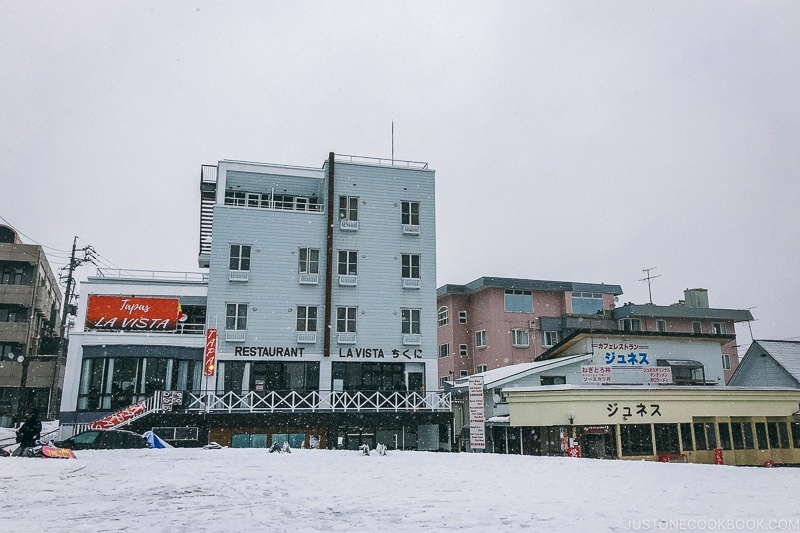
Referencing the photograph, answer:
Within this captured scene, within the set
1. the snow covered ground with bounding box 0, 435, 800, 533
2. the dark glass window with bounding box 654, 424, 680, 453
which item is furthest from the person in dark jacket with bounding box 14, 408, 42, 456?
the dark glass window with bounding box 654, 424, 680, 453

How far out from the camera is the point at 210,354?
31.6 metres

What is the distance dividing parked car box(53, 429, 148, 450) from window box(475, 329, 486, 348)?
28.2m

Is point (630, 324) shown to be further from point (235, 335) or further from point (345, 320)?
point (235, 335)

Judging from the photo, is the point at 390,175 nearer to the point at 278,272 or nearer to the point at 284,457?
the point at 278,272

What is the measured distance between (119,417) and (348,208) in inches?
626

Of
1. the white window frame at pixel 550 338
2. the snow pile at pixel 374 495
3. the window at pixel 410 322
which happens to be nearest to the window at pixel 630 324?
the white window frame at pixel 550 338

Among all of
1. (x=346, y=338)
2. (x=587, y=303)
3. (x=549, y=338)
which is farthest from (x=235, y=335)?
(x=587, y=303)

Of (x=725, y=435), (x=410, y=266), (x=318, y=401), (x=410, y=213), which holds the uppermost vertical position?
(x=410, y=213)

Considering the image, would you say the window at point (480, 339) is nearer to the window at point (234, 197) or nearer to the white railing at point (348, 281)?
the white railing at point (348, 281)

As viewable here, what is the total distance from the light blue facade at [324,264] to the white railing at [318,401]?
102 cm

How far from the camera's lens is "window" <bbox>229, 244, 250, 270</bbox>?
34.0 m

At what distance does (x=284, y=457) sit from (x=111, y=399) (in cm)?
1555

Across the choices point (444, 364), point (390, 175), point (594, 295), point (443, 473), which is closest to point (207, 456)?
point (443, 473)

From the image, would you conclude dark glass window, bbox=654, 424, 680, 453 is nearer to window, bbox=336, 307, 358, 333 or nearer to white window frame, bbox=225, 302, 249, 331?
window, bbox=336, 307, 358, 333
